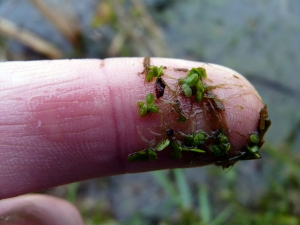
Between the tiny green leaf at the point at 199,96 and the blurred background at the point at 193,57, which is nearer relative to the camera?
the tiny green leaf at the point at 199,96

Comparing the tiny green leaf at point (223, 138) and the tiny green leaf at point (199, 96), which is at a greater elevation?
the tiny green leaf at point (199, 96)

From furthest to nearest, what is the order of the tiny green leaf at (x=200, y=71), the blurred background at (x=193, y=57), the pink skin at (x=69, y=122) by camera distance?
the blurred background at (x=193, y=57) < the tiny green leaf at (x=200, y=71) < the pink skin at (x=69, y=122)

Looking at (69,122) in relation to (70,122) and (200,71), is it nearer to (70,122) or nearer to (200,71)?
(70,122)

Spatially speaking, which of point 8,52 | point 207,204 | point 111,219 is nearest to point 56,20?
point 8,52

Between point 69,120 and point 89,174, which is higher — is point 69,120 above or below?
above

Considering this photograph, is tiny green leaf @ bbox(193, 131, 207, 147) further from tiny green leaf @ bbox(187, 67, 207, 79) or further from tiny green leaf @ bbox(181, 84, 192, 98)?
tiny green leaf @ bbox(187, 67, 207, 79)

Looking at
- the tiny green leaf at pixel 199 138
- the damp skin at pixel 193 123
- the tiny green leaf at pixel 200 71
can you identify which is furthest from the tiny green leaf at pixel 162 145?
the tiny green leaf at pixel 200 71

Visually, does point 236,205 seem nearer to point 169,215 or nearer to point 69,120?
point 169,215

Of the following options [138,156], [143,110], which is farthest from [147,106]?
[138,156]

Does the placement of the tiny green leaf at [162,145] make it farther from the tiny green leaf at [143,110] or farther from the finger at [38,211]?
the finger at [38,211]
